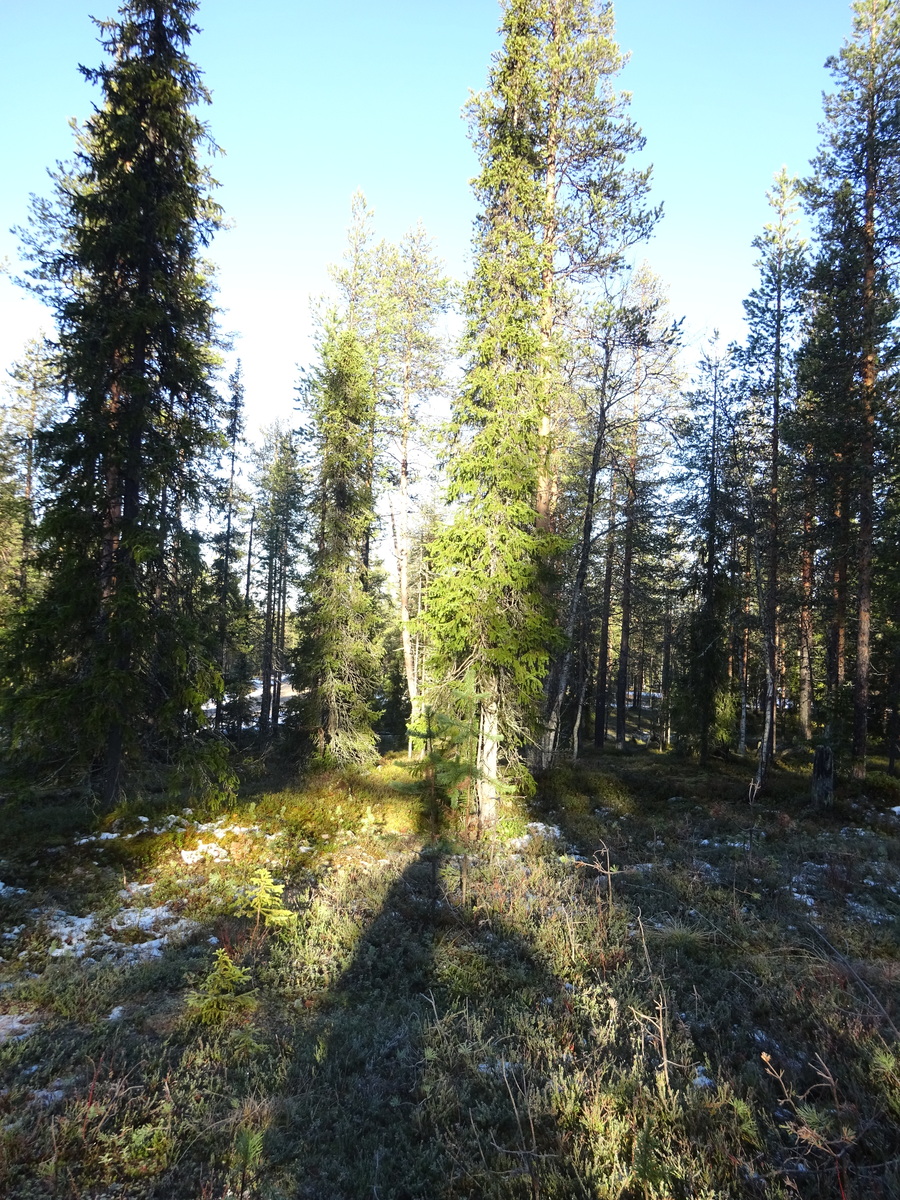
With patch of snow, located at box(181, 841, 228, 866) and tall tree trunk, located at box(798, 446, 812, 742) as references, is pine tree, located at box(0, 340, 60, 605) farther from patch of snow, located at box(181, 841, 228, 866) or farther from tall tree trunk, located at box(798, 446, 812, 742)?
tall tree trunk, located at box(798, 446, 812, 742)

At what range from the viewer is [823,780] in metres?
13.5

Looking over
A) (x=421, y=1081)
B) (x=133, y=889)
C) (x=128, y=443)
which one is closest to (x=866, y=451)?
(x=421, y=1081)

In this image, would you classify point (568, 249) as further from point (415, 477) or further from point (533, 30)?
point (415, 477)

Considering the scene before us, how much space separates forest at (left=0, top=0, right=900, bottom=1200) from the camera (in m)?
4.12

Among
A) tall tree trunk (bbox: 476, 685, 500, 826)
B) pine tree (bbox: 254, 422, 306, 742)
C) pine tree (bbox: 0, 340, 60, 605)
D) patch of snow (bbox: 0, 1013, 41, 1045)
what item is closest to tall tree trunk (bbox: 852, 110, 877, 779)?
tall tree trunk (bbox: 476, 685, 500, 826)

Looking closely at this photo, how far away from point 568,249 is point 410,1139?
1564 centimetres

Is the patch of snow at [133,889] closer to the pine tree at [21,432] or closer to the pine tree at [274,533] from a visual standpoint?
the pine tree at [21,432]

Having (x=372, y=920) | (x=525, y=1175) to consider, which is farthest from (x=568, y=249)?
(x=525, y=1175)

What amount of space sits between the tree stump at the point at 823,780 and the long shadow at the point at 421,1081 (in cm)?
1059

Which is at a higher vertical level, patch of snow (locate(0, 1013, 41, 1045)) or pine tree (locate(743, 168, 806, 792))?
pine tree (locate(743, 168, 806, 792))

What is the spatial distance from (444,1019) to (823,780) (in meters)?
12.5

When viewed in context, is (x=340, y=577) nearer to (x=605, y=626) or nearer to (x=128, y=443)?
(x=128, y=443)

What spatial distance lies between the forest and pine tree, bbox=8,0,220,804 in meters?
0.08

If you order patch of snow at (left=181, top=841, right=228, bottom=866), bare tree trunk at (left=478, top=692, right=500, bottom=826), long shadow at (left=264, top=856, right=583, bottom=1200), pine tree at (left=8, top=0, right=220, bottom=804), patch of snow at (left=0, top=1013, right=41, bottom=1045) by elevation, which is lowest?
patch of snow at (left=181, top=841, right=228, bottom=866)
